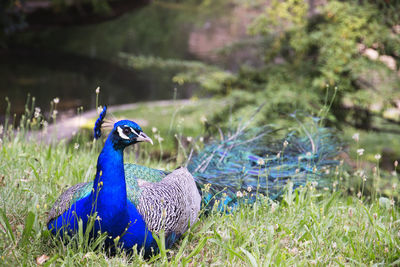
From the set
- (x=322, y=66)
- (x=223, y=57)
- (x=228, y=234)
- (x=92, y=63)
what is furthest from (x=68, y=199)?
(x=92, y=63)

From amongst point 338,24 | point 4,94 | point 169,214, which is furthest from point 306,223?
point 4,94

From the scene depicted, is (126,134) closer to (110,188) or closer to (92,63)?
(110,188)

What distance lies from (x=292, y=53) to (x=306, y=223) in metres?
3.77

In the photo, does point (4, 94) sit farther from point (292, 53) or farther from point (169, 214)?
point (169, 214)

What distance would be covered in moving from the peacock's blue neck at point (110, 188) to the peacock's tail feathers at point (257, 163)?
32.2 inches

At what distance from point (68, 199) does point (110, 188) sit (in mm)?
387

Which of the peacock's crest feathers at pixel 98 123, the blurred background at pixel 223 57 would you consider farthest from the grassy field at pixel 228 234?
the blurred background at pixel 223 57

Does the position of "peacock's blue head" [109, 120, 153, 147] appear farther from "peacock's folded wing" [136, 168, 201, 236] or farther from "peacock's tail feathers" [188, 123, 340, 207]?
"peacock's tail feathers" [188, 123, 340, 207]

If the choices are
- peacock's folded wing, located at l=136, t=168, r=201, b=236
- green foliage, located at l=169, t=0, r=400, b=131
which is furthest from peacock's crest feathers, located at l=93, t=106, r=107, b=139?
green foliage, located at l=169, t=0, r=400, b=131

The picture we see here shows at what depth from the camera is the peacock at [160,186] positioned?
2.23m

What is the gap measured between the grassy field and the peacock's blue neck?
192 millimetres

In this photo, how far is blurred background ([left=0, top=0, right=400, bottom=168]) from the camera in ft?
16.2

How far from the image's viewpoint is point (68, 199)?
246 cm

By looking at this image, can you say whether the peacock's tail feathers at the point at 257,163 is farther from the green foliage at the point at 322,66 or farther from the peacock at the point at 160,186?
the green foliage at the point at 322,66
